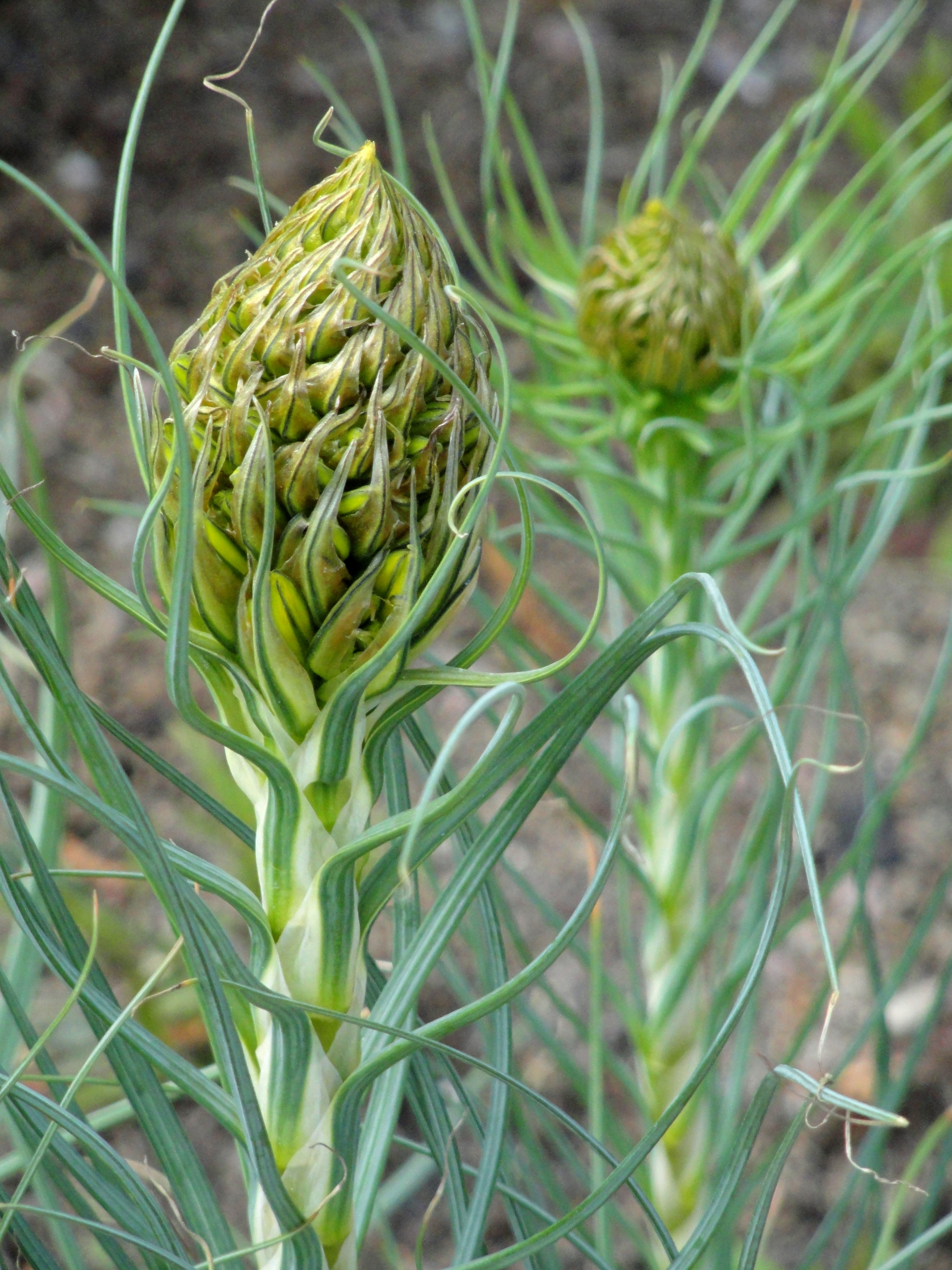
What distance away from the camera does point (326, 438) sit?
181 mm

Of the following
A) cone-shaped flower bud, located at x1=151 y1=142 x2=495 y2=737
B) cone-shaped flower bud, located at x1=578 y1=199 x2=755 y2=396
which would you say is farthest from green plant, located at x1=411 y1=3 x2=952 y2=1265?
cone-shaped flower bud, located at x1=151 y1=142 x2=495 y2=737

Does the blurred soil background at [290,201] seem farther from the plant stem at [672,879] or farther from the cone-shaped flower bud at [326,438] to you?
the cone-shaped flower bud at [326,438]

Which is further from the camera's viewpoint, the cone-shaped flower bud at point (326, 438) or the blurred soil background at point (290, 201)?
the blurred soil background at point (290, 201)

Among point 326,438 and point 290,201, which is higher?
point 290,201

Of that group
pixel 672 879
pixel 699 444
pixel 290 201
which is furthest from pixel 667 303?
pixel 290 201

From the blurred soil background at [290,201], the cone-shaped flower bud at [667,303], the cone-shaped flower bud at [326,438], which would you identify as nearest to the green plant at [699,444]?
the cone-shaped flower bud at [667,303]

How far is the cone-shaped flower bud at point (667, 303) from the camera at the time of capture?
406 mm

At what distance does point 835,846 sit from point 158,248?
2.94 feet

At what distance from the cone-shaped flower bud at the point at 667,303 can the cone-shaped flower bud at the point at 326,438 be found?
23 cm

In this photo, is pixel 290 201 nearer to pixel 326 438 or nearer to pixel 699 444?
pixel 699 444

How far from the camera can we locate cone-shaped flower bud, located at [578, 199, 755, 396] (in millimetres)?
406

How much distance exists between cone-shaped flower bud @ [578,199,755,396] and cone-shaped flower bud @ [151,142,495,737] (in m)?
0.23

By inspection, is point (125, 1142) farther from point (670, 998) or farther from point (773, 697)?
point (773, 697)

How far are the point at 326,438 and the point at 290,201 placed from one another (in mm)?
1110
